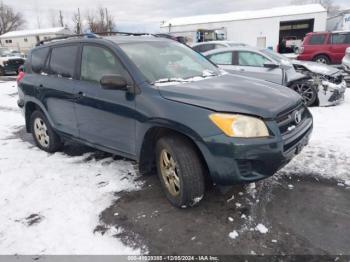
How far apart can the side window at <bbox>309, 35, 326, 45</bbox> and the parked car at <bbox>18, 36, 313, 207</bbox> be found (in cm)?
1289

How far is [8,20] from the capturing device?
71500 millimetres

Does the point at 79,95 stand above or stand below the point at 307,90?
above

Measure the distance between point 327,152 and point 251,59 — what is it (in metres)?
3.81

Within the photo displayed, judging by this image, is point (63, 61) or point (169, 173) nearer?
point (169, 173)

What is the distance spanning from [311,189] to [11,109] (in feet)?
27.8

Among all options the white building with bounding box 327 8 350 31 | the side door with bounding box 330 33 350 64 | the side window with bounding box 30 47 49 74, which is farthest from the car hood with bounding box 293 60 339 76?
the white building with bounding box 327 8 350 31

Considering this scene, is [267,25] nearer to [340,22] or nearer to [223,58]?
[340,22]

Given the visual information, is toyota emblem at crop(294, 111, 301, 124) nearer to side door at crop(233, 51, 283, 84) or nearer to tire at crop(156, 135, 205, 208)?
tire at crop(156, 135, 205, 208)

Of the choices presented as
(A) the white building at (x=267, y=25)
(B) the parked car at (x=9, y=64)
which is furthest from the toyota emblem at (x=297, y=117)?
(A) the white building at (x=267, y=25)

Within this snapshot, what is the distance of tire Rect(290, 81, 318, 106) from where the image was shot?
7.21m

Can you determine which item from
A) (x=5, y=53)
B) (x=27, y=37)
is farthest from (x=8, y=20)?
(x=5, y=53)

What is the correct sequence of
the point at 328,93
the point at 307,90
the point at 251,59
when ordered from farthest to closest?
the point at 251,59 → the point at 307,90 → the point at 328,93

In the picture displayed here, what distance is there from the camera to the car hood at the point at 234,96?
9.45 feet

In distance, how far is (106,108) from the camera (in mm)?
3680
